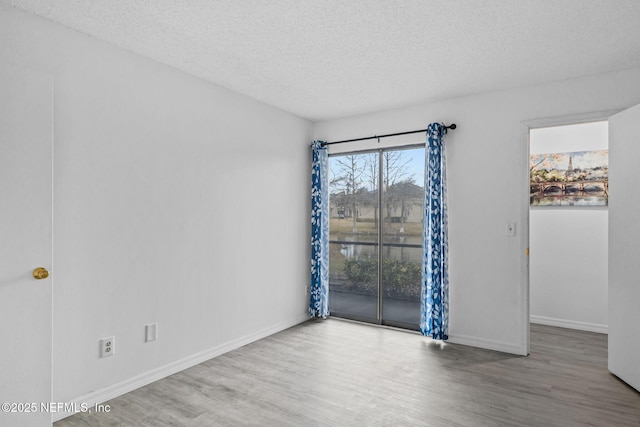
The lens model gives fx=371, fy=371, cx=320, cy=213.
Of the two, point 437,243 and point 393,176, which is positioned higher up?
point 393,176

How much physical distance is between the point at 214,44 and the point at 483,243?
3.15 meters

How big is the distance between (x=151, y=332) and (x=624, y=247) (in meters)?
3.94

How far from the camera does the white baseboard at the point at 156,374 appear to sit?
2.60m

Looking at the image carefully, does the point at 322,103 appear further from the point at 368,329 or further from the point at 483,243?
the point at 368,329

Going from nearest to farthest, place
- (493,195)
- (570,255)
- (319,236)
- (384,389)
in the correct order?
(384,389), (493,195), (570,255), (319,236)

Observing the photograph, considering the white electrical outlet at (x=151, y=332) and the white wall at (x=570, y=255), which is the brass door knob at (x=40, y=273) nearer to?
the white electrical outlet at (x=151, y=332)

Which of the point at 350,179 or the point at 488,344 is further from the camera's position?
the point at 350,179

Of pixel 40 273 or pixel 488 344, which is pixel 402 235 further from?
pixel 40 273

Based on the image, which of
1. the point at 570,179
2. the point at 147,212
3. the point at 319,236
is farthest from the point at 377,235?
the point at 147,212

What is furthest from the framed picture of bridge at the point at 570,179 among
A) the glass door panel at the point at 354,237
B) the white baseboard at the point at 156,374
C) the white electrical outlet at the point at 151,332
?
the white electrical outlet at the point at 151,332

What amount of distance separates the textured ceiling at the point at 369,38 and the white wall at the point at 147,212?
9.6 inches

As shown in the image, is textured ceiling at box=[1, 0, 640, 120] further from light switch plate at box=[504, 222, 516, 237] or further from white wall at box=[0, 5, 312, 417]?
light switch plate at box=[504, 222, 516, 237]

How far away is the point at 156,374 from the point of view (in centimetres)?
306

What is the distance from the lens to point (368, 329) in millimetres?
4441
